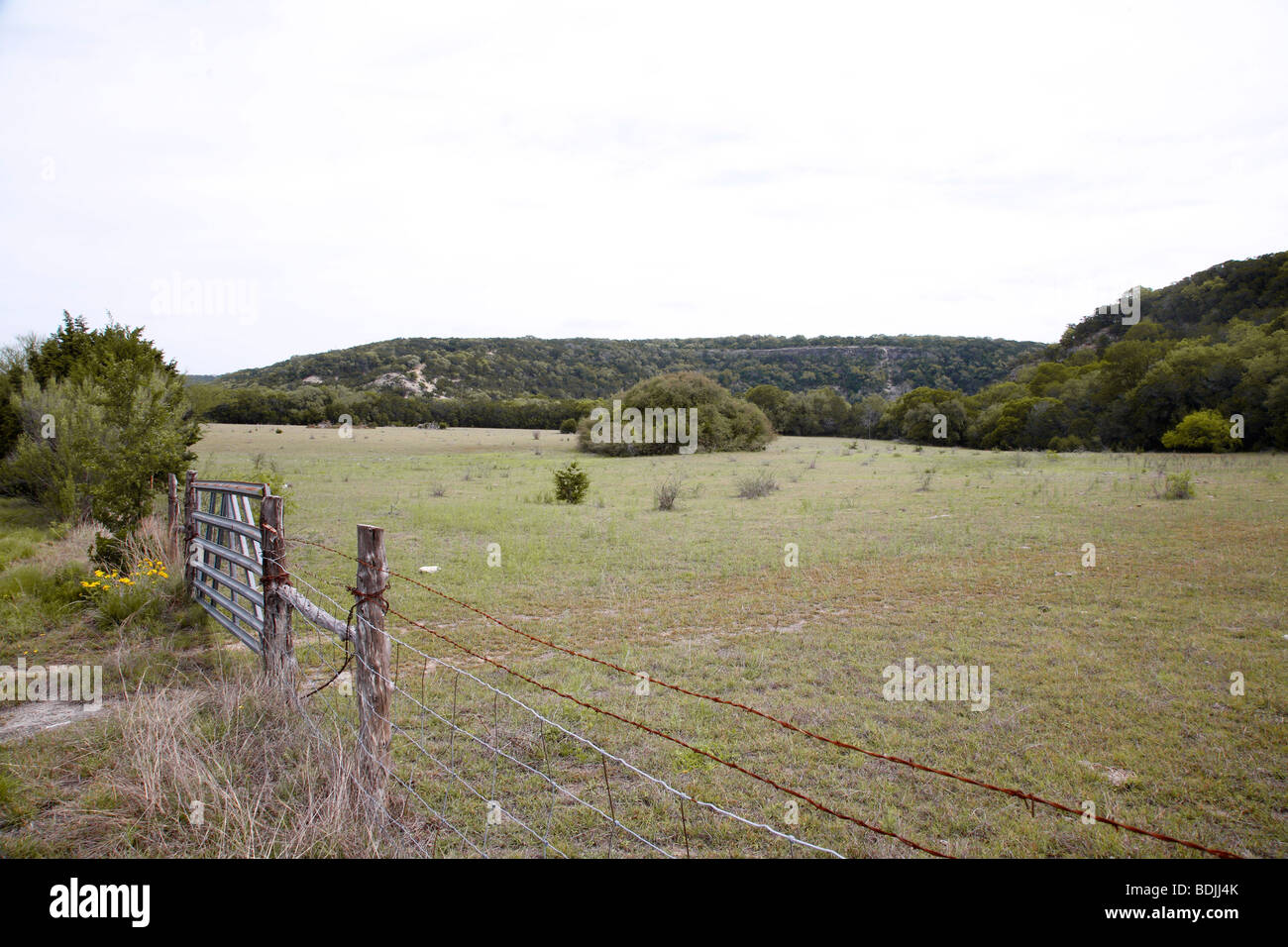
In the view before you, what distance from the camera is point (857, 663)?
6.51m

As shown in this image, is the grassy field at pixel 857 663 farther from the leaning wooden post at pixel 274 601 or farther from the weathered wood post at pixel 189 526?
the weathered wood post at pixel 189 526

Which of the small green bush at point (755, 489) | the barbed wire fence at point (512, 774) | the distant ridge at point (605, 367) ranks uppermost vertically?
the distant ridge at point (605, 367)

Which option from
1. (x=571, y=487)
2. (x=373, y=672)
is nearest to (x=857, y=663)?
(x=373, y=672)

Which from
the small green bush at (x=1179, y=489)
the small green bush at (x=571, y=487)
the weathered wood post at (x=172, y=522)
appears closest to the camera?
the weathered wood post at (x=172, y=522)

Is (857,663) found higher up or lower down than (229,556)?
lower down

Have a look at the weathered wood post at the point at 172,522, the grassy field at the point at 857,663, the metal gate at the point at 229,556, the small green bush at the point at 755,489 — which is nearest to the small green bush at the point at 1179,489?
the grassy field at the point at 857,663

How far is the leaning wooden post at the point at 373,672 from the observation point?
350cm

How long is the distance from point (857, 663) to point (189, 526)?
7494 millimetres

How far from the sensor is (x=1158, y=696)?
548cm

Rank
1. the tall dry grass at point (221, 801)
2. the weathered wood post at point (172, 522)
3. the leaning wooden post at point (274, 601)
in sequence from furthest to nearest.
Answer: the weathered wood post at point (172, 522) → the leaning wooden post at point (274, 601) → the tall dry grass at point (221, 801)

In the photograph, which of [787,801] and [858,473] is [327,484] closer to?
[858,473]

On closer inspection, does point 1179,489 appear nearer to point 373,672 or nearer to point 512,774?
point 512,774

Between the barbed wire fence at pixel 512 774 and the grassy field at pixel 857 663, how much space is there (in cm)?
3

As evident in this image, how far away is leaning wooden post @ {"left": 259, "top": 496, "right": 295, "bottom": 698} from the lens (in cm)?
484
